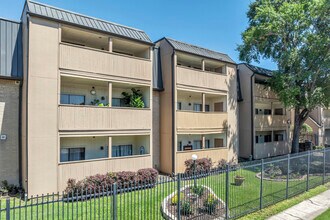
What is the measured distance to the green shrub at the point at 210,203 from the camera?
26.1 ft

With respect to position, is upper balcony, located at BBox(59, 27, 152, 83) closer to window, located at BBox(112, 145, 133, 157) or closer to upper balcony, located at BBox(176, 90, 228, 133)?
upper balcony, located at BBox(176, 90, 228, 133)

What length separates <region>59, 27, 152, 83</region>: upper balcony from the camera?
11.9 meters

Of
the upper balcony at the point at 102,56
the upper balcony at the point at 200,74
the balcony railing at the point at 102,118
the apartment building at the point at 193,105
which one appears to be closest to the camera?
the balcony railing at the point at 102,118

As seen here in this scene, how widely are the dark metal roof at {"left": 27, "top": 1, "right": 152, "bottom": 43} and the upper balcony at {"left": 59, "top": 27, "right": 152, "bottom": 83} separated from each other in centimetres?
42

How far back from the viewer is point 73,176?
11461mm

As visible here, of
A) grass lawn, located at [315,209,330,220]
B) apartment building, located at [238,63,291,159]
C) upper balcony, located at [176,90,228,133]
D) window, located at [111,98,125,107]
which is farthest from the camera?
apartment building, located at [238,63,291,159]

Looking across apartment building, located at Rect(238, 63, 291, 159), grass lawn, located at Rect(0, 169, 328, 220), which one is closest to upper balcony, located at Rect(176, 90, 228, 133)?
apartment building, located at Rect(238, 63, 291, 159)

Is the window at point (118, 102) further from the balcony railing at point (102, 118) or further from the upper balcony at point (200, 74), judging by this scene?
the upper balcony at point (200, 74)

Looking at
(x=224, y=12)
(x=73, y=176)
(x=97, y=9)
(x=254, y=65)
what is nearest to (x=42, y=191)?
(x=73, y=176)

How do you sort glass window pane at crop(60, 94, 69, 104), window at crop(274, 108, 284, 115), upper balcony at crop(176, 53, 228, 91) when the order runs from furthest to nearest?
window at crop(274, 108, 284, 115) < upper balcony at crop(176, 53, 228, 91) < glass window pane at crop(60, 94, 69, 104)

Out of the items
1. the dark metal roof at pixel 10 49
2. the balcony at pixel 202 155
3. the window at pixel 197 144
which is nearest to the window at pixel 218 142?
the balcony at pixel 202 155

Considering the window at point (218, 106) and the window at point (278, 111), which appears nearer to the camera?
the window at point (218, 106)

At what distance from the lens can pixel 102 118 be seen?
503 inches

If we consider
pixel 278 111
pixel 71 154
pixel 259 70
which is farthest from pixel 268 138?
pixel 71 154
